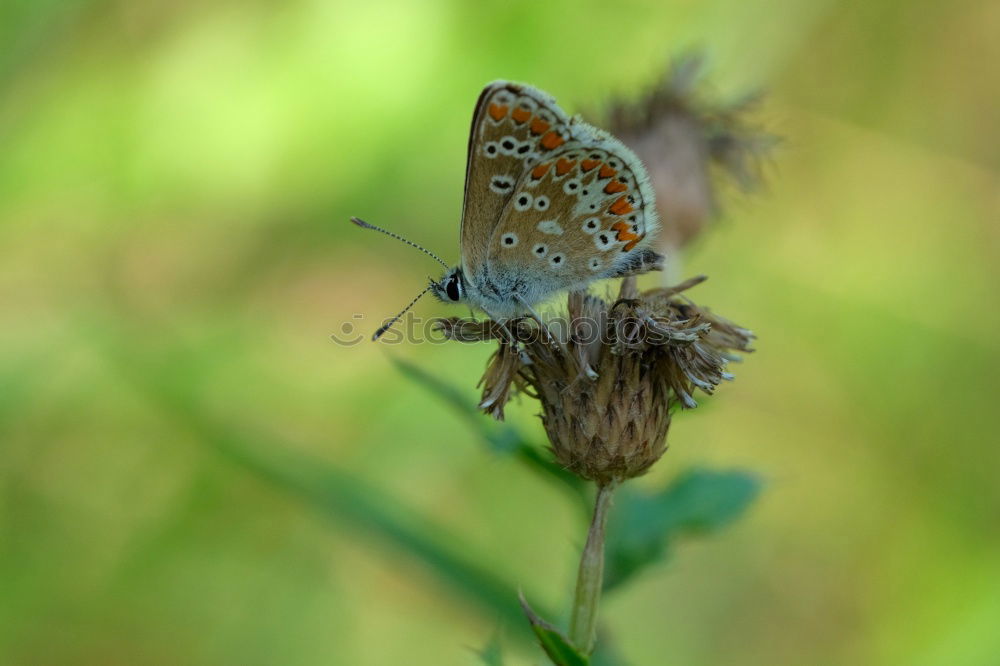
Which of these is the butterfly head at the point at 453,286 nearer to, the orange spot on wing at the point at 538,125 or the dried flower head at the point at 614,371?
the dried flower head at the point at 614,371

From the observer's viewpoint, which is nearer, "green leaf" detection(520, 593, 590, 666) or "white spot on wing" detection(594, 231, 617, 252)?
"green leaf" detection(520, 593, 590, 666)

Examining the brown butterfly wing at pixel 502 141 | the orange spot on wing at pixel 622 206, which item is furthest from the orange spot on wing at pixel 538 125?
the orange spot on wing at pixel 622 206

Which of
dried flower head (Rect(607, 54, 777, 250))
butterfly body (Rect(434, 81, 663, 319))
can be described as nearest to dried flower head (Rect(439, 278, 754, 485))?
butterfly body (Rect(434, 81, 663, 319))

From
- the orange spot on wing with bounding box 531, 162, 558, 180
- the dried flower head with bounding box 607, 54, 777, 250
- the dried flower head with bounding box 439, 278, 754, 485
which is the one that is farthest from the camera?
the dried flower head with bounding box 607, 54, 777, 250

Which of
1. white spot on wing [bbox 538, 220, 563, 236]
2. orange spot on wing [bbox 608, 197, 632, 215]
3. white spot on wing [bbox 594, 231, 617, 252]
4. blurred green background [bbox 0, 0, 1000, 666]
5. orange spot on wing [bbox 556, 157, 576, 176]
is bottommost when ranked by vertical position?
blurred green background [bbox 0, 0, 1000, 666]

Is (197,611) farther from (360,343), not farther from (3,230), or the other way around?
(3,230)

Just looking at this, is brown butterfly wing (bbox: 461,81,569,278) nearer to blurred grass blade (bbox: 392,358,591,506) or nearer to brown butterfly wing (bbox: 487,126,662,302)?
brown butterfly wing (bbox: 487,126,662,302)

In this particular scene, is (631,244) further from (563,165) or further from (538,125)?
(538,125)
